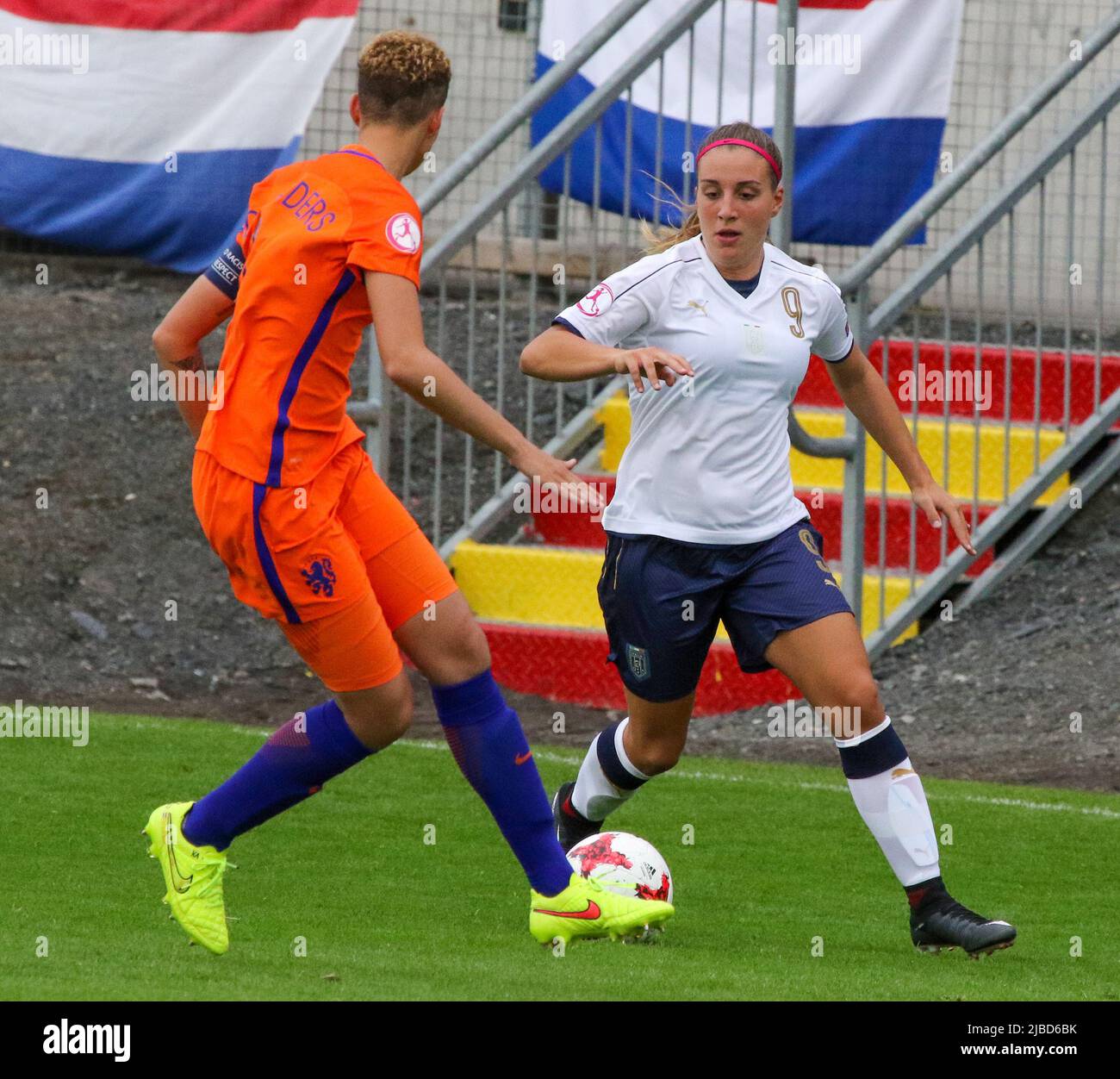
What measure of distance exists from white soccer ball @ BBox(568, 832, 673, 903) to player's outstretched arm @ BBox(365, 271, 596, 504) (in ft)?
4.15

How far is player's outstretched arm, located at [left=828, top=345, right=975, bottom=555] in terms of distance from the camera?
5.98 m

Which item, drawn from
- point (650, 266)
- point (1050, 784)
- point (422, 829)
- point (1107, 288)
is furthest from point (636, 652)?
point (1107, 288)

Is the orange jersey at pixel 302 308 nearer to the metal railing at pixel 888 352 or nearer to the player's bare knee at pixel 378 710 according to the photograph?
the player's bare knee at pixel 378 710

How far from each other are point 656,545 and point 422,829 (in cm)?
168

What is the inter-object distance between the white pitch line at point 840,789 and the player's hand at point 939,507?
1942 millimetres

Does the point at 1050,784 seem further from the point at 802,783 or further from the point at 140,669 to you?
the point at 140,669

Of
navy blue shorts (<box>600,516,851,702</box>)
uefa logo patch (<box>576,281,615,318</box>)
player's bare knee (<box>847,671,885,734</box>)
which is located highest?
uefa logo patch (<box>576,281,615,318</box>)

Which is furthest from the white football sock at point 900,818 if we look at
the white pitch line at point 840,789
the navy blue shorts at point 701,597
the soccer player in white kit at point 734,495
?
the white pitch line at point 840,789

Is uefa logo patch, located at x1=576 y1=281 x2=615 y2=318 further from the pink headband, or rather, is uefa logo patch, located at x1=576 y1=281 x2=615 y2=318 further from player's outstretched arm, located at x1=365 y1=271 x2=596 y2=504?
player's outstretched arm, located at x1=365 y1=271 x2=596 y2=504

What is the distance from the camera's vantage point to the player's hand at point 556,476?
4562mm

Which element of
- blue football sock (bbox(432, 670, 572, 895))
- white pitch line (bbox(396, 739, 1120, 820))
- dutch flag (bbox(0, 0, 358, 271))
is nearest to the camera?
blue football sock (bbox(432, 670, 572, 895))

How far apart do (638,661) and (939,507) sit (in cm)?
93

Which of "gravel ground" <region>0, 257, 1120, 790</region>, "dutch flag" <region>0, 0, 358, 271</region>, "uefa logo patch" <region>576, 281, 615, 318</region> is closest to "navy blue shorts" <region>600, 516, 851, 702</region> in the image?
"uefa logo patch" <region>576, 281, 615, 318</region>

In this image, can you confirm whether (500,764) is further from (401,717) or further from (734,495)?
(734,495)
